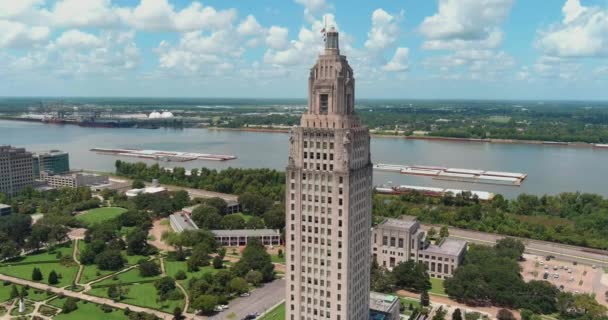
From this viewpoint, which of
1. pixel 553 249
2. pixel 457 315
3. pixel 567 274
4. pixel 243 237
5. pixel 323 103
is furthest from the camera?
pixel 243 237

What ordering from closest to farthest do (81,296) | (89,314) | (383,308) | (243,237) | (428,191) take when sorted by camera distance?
(383,308) → (89,314) → (81,296) → (243,237) → (428,191)

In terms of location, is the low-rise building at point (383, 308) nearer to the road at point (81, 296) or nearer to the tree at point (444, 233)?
the road at point (81, 296)

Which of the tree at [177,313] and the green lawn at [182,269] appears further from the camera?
the green lawn at [182,269]

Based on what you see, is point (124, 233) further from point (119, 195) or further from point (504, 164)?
point (504, 164)

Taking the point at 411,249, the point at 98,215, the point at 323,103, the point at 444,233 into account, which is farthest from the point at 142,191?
the point at 323,103

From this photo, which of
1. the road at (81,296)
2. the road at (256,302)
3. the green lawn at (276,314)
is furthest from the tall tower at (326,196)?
the road at (81,296)

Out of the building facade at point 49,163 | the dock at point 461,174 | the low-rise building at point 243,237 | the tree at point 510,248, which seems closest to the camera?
the tree at point 510,248

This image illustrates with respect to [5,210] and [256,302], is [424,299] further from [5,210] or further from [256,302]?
[5,210]

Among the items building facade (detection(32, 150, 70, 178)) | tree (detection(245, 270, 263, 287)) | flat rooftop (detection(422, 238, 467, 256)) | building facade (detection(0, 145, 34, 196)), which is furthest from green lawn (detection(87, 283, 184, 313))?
building facade (detection(32, 150, 70, 178))
